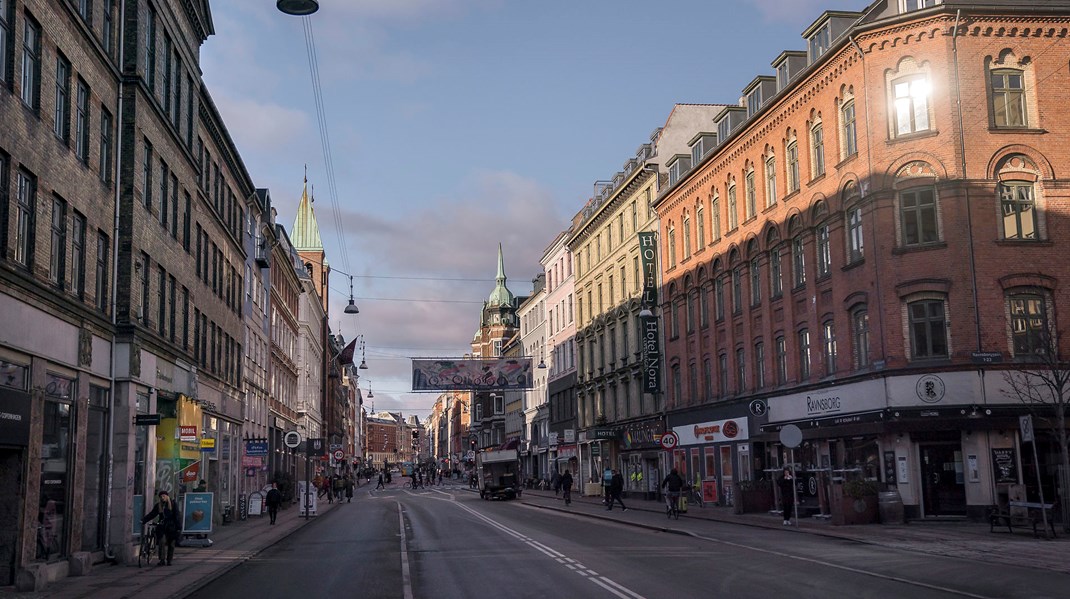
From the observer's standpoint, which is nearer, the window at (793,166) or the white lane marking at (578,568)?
the white lane marking at (578,568)

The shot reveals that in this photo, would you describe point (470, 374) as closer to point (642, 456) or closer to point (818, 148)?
point (642, 456)

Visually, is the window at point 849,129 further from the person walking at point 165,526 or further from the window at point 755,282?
the person walking at point 165,526

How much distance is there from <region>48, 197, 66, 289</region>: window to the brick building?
22.9 metres

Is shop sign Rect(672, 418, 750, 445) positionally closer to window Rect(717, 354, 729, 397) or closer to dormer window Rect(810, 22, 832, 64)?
window Rect(717, 354, 729, 397)

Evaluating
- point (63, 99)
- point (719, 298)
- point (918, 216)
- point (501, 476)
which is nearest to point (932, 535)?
point (918, 216)

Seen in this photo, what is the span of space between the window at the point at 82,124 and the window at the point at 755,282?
28.0m

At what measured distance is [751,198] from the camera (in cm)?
4412

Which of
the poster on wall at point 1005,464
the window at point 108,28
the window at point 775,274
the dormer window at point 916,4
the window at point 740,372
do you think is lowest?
the poster on wall at point 1005,464

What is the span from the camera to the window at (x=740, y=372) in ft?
147

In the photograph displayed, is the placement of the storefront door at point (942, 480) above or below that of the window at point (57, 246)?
below

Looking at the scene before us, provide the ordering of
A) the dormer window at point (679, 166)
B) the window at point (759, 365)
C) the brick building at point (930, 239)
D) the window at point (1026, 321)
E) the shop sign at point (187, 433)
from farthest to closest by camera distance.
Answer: the dormer window at point (679, 166)
the window at point (759, 365)
the window at point (1026, 321)
the brick building at point (930, 239)
the shop sign at point (187, 433)

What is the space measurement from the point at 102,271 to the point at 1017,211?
25.8m

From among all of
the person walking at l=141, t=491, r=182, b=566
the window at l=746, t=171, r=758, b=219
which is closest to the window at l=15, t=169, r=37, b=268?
the person walking at l=141, t=491, r=182, b=566

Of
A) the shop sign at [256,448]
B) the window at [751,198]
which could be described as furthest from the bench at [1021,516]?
the shop sign at [256,448]
